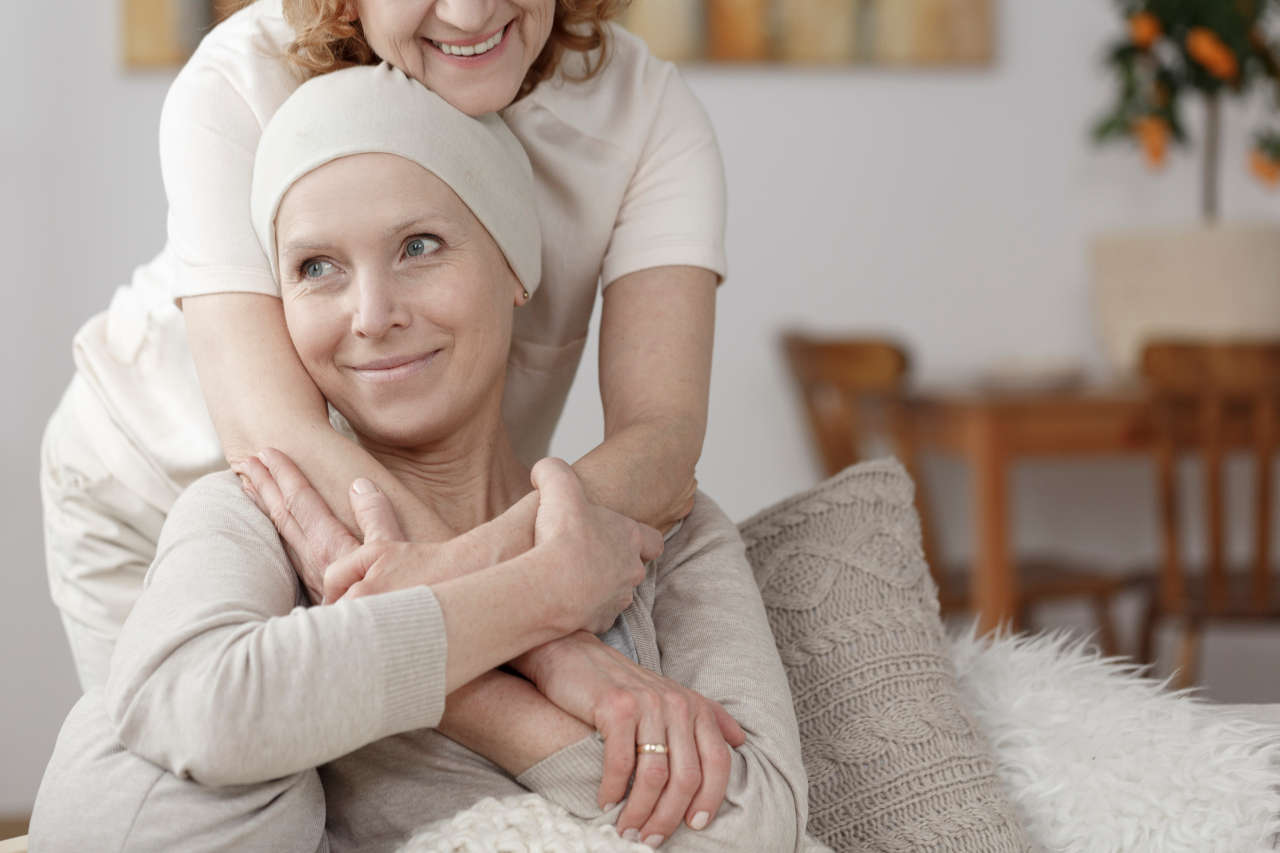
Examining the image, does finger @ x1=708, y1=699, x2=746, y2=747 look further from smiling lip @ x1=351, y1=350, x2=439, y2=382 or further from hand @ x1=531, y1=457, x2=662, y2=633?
smiling lip @ x1=351, y1=350, x2=439, y2=382

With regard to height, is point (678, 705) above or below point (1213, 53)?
below

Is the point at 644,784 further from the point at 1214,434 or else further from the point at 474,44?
the point at 1214,434

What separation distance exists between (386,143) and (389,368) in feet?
0.60

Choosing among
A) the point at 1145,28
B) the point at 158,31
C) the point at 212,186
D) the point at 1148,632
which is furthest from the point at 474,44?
the point at 1145,28

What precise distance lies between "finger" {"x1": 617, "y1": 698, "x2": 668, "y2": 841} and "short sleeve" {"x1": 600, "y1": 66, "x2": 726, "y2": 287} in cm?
55

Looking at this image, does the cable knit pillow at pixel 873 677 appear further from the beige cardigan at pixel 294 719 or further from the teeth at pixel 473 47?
the teeth at pixel 473 47

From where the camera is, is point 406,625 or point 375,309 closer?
point 406,625

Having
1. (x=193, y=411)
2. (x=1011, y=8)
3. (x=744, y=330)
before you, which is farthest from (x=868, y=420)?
(x=193, y=411)

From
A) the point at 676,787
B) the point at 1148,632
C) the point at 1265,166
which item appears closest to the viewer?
the point at 676,787

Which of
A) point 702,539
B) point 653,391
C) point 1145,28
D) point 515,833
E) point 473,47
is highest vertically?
point 1145,28

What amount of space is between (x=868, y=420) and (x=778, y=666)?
2.34m

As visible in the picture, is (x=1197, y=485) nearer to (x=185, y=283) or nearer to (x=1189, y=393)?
(x=1189, y=393)

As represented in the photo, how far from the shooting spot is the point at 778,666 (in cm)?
114

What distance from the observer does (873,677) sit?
4.03 feet
